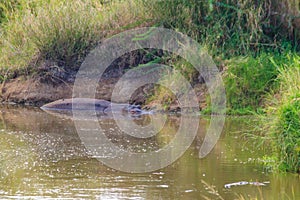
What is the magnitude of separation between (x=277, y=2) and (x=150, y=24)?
2564 millimetres

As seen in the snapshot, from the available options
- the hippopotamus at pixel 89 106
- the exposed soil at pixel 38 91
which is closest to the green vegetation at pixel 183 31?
the exposed soil at pixel 38 91

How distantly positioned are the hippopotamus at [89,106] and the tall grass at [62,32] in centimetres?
114

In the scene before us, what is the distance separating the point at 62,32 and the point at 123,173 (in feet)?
23.1

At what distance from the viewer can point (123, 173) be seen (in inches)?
264

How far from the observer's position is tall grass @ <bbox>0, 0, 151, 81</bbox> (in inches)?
523

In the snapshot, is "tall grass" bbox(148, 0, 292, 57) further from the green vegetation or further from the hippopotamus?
the hippopotamus

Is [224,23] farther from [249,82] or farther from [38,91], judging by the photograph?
[38,91]

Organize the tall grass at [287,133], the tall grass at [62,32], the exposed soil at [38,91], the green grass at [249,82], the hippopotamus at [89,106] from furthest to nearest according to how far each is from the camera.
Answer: the tall grass at [62,32] < the exposed soil at [38,91] < the hippopotamus at [89,106] < the green grass at [249,82] < the tall grass at [287,133]

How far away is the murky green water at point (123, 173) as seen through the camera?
19.2 ft

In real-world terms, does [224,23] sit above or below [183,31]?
above

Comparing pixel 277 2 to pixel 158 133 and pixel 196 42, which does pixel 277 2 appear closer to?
pixel 196 42

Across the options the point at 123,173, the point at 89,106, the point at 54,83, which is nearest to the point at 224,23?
the point at 89,106

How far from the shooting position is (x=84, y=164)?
710cm

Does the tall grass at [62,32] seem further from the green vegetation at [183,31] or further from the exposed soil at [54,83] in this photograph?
the exposed soil at [54,83]
